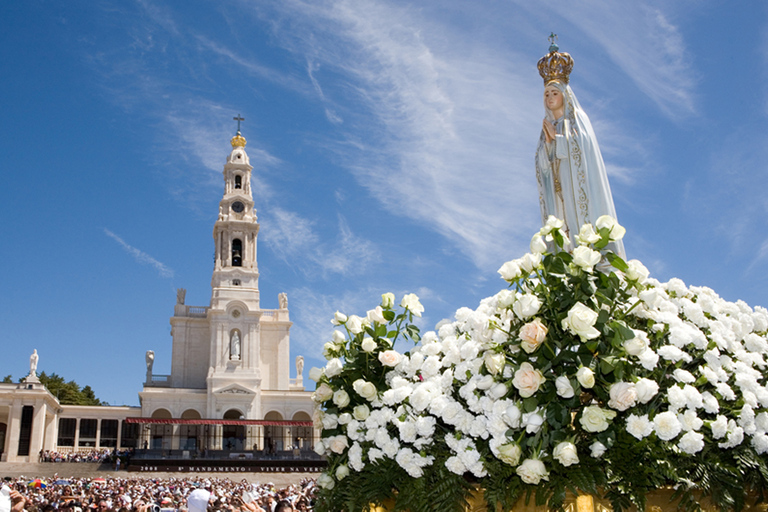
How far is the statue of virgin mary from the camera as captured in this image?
894 cm

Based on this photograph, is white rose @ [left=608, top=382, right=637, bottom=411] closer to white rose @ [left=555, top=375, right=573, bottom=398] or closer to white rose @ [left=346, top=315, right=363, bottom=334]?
white rose @ [left=555, top=375, right=573, bottom=398]

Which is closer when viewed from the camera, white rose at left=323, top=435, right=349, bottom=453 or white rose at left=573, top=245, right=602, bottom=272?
white rose at left=573, top=245, right=602, bottom=272

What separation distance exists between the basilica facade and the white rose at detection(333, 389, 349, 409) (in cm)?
4599

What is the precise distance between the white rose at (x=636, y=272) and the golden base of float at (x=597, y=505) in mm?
1404

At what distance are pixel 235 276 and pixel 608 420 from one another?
59.0m

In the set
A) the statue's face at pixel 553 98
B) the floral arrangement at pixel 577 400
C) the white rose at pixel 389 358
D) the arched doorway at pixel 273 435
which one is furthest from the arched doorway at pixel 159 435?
the floral arrangement at pixel 577 400

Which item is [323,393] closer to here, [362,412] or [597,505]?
[362,412]

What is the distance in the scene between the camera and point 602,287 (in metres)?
4.59

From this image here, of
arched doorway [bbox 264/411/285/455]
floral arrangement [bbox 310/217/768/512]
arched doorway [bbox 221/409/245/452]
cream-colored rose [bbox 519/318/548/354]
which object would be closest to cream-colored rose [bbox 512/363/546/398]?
floral arrangement [bbox 310/217/768/512]

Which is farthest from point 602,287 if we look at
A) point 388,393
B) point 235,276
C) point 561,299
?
point 235,276

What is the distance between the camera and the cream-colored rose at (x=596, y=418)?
4.16m

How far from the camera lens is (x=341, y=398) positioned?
5.65 m

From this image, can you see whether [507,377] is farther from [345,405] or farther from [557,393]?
[345,405]

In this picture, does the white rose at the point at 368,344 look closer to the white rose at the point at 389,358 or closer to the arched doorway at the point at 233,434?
the white rose at the point at 389,358
